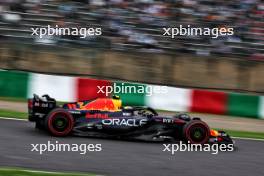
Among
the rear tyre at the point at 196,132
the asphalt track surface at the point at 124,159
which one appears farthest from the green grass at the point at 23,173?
the rear tyre at the point at 196,132

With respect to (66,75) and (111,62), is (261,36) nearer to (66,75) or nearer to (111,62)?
(111,62)

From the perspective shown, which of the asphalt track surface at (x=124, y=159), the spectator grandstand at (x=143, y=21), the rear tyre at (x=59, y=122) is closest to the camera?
the asphalt track surface at (x=124, y=159)

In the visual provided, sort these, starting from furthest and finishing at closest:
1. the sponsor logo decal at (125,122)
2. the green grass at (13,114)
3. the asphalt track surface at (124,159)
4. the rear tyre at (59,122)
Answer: the green grass at (13,114) → the sponsor logo decal at (125,122) → the rear tyre at (59,122) → the asphalt track surface at (124,159)

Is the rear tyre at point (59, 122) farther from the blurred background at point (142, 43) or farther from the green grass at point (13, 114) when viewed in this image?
the blurred background at point (142, 43)

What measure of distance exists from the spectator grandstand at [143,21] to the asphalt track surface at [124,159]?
6.31 meters

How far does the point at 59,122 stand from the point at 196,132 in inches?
99.2

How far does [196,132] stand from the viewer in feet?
35.7

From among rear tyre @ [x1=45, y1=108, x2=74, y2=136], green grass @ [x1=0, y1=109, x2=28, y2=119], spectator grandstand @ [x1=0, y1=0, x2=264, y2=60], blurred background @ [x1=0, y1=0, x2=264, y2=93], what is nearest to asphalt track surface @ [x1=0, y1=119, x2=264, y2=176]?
rear tyre @ [x1=45, y1=108, x2=74, y2=136]

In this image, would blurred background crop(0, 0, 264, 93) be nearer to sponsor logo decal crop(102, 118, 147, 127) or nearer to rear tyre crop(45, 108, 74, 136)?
sponsor logo decal crop(102, 118, 147, 127)

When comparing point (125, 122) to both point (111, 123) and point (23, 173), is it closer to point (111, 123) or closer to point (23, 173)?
point (111, 123)

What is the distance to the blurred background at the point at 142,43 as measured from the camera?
1705 centimetres

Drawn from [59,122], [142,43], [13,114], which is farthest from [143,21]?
[59,122]

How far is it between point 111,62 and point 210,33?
300cm

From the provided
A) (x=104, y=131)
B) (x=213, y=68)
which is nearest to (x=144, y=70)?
(x=213, y=68)
